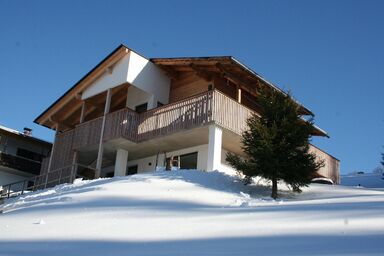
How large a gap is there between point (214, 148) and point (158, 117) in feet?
11.9

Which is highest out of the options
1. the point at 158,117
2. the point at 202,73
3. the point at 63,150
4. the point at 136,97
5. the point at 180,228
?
the point at 202,73

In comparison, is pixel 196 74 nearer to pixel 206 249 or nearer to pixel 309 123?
pixel 309 123

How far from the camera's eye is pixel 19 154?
1458 inches

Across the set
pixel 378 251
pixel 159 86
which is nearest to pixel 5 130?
pixel 159 86

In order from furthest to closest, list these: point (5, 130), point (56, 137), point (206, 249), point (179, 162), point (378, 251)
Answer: point (5, 130) < point (56, 137) < point (179, 162) < point (206, 249) < point (378, 251)

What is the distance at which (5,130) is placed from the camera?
35031 millimetres

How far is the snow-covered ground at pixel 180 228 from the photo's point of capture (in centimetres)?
622

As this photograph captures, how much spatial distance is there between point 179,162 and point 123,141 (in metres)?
2.67

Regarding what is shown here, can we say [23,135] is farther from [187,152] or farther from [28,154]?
[187,152]

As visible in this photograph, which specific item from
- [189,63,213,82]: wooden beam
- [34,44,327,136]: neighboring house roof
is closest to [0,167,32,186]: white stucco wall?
[34,44,327,136]: neighboring house roof

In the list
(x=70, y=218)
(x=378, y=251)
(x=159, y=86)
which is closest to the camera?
(x=378, y=251)

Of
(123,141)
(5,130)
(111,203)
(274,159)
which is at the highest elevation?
(5,130)

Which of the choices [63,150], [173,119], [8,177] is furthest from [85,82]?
[8,177]

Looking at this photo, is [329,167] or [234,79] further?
[329,167]
